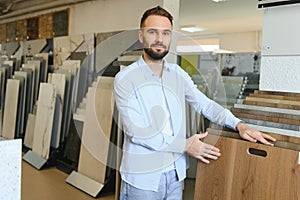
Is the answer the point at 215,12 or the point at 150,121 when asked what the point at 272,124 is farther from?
the point at 215,12

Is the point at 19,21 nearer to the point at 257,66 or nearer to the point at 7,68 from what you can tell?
the point at 7,68

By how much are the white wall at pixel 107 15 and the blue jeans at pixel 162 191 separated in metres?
2.03

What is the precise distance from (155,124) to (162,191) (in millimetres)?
308

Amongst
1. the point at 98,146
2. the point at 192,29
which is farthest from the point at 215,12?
the point at 98,146

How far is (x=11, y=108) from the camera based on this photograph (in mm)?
4891

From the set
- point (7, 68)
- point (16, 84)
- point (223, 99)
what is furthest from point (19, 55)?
point (223, 99)

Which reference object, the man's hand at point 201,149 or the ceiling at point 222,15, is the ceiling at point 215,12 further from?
the man's hand at point 201,149

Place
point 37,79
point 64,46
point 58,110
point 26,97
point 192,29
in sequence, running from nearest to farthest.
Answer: point 58,110
point 64,46
point 37,79
point 26,97
point 192,29

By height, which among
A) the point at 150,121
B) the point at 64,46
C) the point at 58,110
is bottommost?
the point at 58,110

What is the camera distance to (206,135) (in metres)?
1.36

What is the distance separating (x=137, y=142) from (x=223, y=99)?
1594 mm

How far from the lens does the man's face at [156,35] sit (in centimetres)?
136

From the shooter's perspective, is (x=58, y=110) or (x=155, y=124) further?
(x=58, y=110)

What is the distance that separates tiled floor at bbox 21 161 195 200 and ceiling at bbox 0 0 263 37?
2.40m
